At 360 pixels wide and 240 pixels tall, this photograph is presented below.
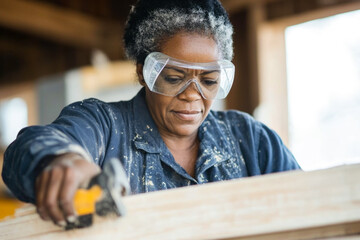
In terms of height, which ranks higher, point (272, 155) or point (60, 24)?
point (60, 24)

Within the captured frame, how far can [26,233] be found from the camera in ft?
4.42

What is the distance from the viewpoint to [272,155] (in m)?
2.49

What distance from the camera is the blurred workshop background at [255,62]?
5.50 m

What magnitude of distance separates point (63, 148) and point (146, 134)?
0.97 m

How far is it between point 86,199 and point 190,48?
1.23 metres

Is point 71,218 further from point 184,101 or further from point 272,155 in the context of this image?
point 272,155

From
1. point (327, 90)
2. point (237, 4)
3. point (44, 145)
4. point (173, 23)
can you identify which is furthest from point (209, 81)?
point (327, 90)

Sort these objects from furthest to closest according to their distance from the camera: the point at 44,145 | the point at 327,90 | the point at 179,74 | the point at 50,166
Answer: the point at 327,90, the point at 179,74, the point at 44,145, the point at 50,166

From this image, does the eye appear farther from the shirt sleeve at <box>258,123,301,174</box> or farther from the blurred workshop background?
the blurred workshop background

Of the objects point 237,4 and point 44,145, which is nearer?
point 44,145

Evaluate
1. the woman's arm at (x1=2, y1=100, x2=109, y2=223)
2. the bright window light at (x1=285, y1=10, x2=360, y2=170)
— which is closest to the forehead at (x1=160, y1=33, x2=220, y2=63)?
the woman's arm at (x1=2, y1=100, x2=109, y2=223)

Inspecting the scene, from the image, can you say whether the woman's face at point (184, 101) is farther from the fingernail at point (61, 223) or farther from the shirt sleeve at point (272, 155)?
the fingernail at point (61, 223)

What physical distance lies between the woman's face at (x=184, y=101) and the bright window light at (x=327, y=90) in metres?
5.15

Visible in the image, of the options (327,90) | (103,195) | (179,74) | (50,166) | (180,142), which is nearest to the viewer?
(103,195)
